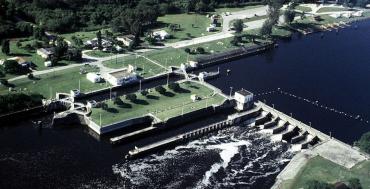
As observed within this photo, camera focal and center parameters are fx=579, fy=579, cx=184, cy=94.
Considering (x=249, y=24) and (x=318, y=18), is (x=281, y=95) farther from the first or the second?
(x=318, y=18)

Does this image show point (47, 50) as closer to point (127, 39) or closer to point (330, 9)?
point (127, 39)

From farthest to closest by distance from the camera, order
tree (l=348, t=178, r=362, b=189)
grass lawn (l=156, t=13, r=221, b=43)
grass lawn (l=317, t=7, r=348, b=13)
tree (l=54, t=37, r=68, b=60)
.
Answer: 1. grass lawn (l=317, t=7, r=348, b=13)
2. grass lawn (l=156, t=13, r=221, b=43)
3. tree (l=54, t=37, r=68, b=60)
4. tree (l=348, t=178, r=362, b=189)

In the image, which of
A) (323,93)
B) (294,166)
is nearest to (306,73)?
(323,93)

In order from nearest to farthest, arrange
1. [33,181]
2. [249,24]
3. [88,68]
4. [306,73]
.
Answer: [33,181] → [88,68] → [306,73] → [249,24]

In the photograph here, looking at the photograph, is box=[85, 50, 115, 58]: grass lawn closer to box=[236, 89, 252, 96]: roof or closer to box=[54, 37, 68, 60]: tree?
box=[54, 37, 68, 60]: tree

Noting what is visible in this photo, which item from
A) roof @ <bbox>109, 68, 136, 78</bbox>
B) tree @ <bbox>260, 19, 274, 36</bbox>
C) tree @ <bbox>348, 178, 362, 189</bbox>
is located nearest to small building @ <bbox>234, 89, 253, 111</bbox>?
roof @ <bbox>109, 68, 136, 78</bbox>
